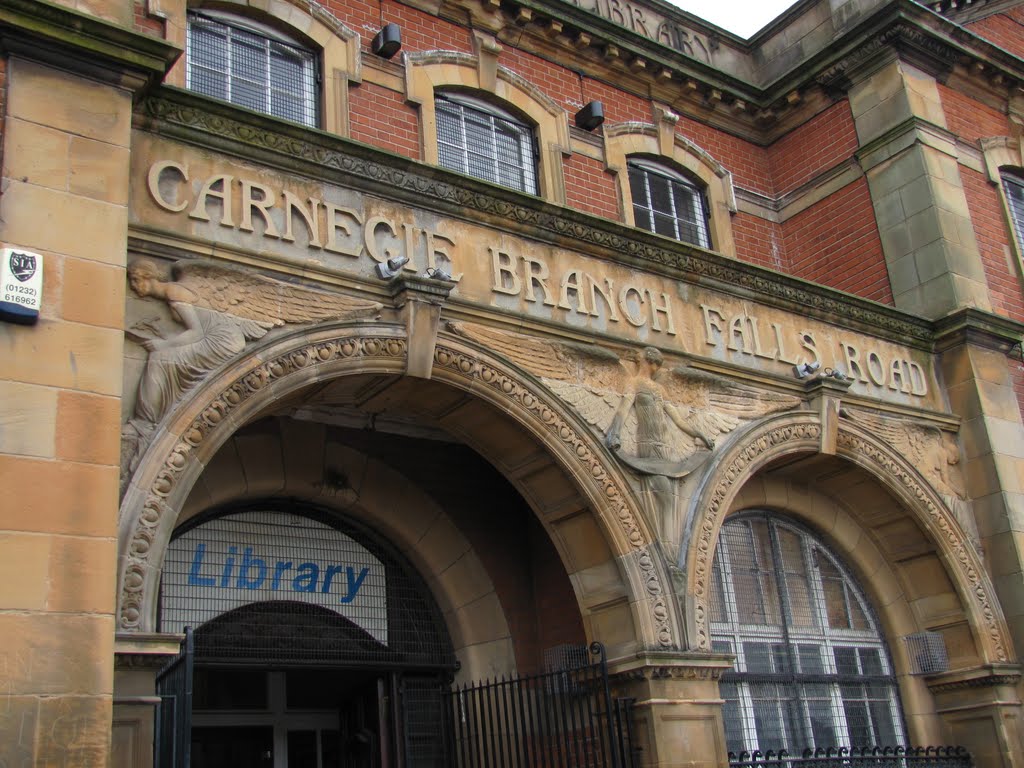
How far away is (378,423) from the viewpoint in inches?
410

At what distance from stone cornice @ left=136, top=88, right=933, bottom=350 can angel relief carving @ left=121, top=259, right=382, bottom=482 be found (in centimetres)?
102

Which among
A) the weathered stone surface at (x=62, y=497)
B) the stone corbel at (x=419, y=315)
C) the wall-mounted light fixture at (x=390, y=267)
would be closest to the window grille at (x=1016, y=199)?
the stone corbel at (x=419, y=315)

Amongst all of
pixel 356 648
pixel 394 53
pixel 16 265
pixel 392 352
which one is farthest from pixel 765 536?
pixel 16 265

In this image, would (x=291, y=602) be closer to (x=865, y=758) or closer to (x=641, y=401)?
(x=641, y=401)

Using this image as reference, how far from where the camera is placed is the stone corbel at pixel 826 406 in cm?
1115

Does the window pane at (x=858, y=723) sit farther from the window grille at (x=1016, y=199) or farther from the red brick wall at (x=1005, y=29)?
the red brick wall at (x=1005, y=29)

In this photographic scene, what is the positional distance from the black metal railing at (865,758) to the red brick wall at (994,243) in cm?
542

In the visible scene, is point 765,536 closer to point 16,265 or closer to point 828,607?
point 828,607

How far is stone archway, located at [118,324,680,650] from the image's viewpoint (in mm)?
6832

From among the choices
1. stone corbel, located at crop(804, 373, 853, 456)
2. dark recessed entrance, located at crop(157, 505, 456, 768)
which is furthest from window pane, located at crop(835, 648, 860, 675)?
dark recessed entrance, located at crop(157, 505, 456, 768)

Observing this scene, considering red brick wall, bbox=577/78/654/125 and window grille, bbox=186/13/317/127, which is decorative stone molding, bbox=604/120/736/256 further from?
window grille, bbox=186/13/317/127

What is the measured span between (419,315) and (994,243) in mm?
9105

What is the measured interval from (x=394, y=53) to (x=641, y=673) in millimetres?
6974

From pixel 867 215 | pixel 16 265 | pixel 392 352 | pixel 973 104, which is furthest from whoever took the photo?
pixel 973 104
